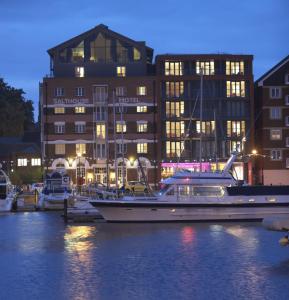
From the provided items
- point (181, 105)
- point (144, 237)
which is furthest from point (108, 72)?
point (144, 237)

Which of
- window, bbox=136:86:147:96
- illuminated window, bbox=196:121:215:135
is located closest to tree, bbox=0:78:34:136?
window, bbox=136:86:147:96

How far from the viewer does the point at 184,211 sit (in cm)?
4541

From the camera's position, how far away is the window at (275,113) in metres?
96.1

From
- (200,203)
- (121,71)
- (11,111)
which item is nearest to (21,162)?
(11,111)

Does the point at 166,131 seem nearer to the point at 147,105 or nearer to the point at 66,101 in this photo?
the point at 147,105

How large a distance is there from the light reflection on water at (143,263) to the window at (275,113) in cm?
5538

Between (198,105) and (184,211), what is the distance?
54.5 metres

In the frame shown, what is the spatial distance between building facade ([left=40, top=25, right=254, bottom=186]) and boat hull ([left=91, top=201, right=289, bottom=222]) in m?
52.6

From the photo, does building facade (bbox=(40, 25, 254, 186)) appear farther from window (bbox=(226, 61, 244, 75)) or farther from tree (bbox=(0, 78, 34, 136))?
tree (bbox=(0, 78, 34, 136))

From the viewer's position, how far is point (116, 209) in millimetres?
45312

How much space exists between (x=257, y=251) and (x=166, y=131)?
69977mm

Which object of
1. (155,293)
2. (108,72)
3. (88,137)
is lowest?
(155,293)

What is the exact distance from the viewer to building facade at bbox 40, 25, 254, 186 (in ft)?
325

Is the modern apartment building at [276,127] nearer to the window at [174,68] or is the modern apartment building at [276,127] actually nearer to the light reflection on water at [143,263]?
the window at [174,68]
